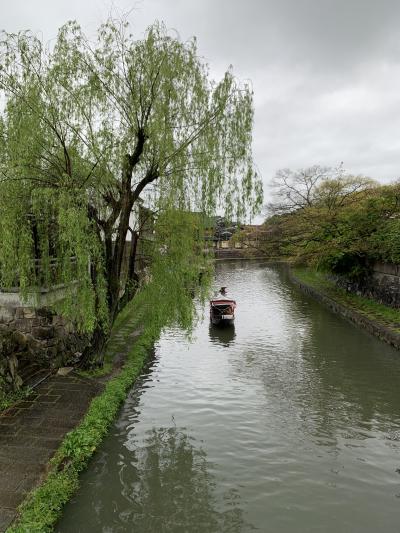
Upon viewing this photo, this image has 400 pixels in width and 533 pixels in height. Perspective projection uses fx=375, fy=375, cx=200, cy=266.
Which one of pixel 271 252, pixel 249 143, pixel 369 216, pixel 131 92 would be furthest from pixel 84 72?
pixel 271 252

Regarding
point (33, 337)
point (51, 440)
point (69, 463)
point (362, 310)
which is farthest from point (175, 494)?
point (362, 310)

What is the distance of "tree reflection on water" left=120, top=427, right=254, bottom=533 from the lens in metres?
5.34

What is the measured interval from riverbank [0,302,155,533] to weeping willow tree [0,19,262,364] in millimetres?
1586

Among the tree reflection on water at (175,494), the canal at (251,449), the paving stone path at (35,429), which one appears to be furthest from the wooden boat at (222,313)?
the tree reflection on water at (175,494)

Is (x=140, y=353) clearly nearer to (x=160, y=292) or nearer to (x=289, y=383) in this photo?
(x=160, y=292)

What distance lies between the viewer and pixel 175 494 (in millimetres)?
5996

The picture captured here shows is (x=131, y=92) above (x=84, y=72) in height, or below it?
below

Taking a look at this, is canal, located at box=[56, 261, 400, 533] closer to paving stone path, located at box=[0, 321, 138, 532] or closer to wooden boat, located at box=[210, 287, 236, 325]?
paving stone path, located at box=[0, 321, 138, 532]

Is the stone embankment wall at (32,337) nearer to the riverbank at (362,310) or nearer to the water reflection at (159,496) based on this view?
the water reflection at (159,496)

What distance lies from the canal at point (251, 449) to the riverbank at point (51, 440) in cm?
33

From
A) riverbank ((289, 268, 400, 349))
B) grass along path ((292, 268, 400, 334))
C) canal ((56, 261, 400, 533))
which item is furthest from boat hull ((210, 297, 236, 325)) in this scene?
grass along path ((292, 268, 400, 334))

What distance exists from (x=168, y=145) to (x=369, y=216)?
15.5 metres

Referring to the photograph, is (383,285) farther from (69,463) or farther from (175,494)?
(69,463)

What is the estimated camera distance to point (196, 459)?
7055 millimetres
